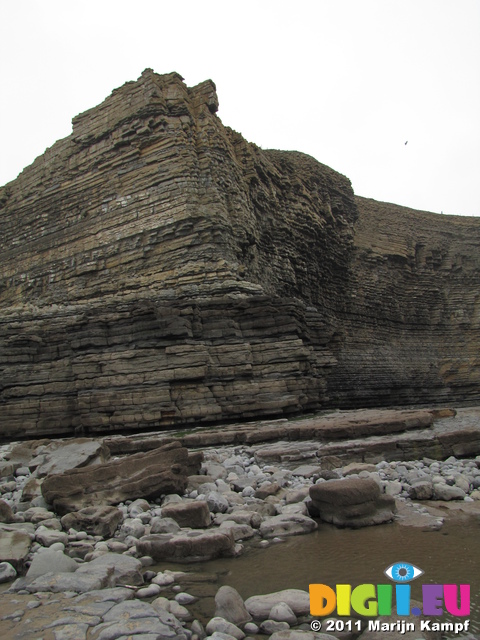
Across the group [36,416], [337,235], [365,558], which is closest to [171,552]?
[365,558]

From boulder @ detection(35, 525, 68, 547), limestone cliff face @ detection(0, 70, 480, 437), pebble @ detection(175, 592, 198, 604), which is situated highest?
limestone cliff face @ detection(0, 70, 480, 437)

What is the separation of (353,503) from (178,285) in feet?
42.3

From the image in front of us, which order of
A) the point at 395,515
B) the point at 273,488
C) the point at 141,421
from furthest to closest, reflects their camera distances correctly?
1. the point at 141,421
2. the point at 273,488
3. the point at 395,515

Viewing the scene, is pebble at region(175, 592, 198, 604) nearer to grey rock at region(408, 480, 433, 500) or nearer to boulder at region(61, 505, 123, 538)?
boulder at region(61, 505, 123, 538)

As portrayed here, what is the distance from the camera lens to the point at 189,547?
483cm

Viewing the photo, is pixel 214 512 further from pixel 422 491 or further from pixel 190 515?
pixel 422 491

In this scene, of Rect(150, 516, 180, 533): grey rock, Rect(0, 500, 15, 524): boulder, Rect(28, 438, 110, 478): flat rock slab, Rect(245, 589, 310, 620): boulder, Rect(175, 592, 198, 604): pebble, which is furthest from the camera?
Rect(28, 438, 110, 478): flat rock slab

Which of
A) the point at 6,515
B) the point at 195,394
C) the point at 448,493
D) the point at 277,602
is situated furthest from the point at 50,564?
the point at 195,394

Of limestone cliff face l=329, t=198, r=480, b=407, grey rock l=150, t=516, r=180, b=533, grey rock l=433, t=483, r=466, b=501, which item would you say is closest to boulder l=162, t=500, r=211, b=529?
grey rock l=150, t=516, r=180, b=533

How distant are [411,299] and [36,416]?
107 feet

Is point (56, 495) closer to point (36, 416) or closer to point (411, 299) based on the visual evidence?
point (36, 416)

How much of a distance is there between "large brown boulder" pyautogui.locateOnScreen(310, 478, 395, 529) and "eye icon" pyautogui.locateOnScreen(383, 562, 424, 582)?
1.31 m

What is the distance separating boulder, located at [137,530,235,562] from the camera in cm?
480

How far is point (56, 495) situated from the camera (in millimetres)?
6344
